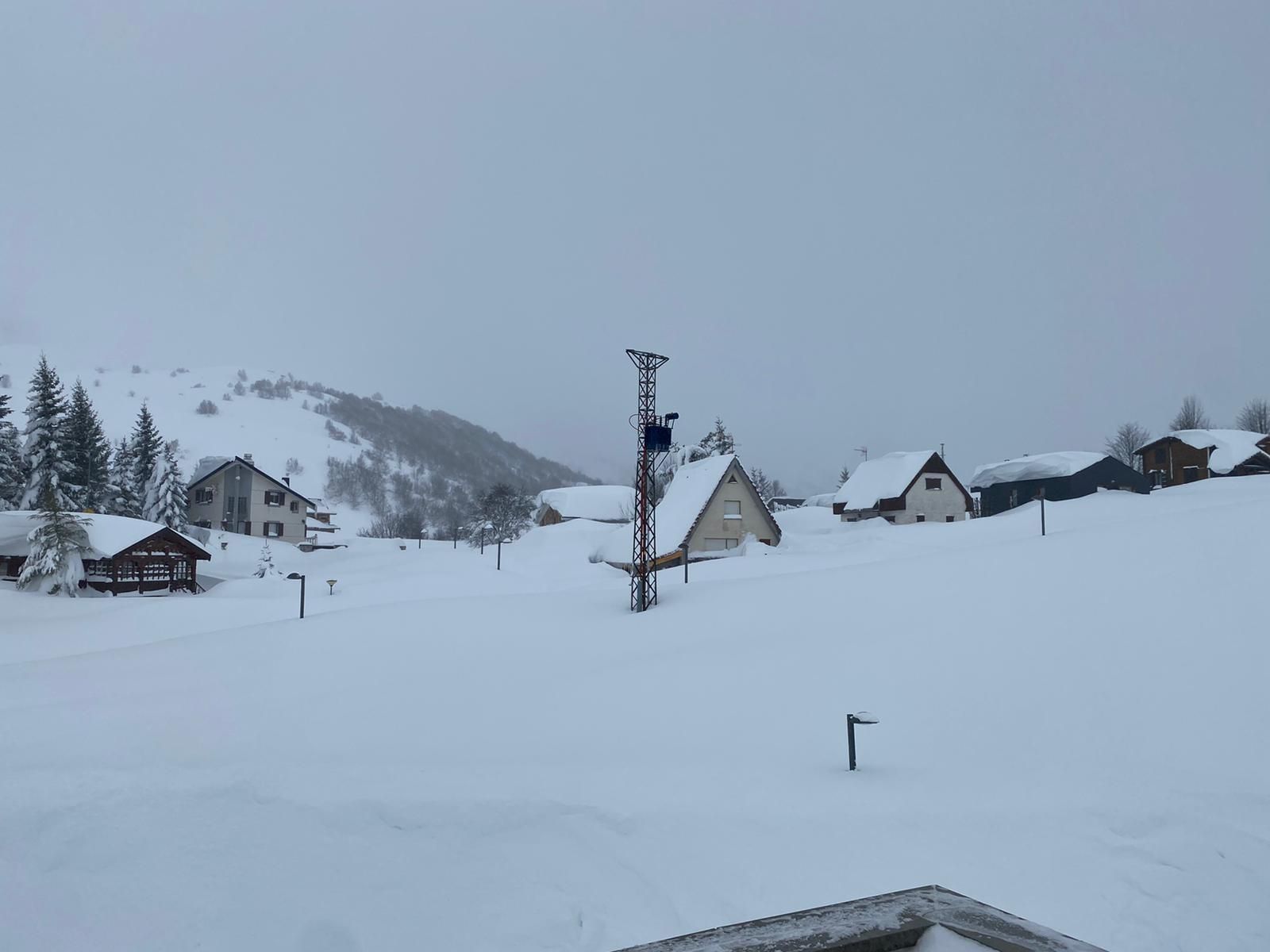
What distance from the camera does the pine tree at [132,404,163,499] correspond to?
59525mm

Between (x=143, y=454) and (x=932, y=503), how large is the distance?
62.5m

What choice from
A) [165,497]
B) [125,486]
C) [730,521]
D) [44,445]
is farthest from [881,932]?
[125,486]

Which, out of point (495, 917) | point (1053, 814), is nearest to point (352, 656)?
point (495, 917)

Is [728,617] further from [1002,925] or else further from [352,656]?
[1002,925]

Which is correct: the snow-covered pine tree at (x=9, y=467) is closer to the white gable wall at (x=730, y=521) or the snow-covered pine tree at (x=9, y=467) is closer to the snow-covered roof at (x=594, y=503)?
the snow-covered roof at (x=594, y=503)

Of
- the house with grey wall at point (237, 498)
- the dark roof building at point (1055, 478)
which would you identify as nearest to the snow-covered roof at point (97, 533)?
the house with grey wall at point (237, 498)

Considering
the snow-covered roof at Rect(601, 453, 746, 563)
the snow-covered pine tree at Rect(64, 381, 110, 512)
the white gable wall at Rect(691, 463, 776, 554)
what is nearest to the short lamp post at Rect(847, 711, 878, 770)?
the snow-covered roof at Rect(601, 453, 746, 563)

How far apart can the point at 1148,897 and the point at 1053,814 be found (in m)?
1.19

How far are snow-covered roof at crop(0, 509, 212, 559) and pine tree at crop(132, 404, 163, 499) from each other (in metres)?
22.6

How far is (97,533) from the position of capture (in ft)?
116

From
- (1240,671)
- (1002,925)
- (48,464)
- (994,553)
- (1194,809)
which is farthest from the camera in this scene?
(48,464)

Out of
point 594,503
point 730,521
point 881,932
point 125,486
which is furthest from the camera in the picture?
point 594,503

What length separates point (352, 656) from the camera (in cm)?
1712

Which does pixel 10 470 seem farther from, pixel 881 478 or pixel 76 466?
pixel 881 478
